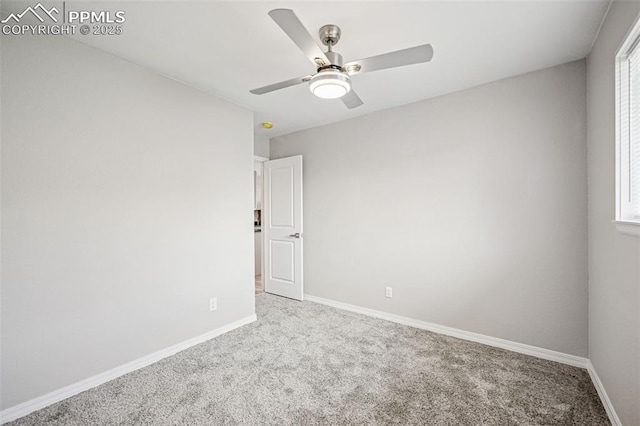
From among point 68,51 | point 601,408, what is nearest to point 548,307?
point 601,408

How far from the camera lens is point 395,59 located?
161cm

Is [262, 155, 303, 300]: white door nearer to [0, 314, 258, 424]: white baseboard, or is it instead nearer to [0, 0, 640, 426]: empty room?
[0, 0, 640, 426]: empty room

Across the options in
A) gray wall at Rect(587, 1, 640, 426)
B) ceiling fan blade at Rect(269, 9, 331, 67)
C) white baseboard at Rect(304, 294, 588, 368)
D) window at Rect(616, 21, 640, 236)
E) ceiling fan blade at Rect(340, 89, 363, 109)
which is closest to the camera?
ceiling fan blade at Rect(269, 9, 331, 67)

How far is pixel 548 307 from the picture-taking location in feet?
7.82

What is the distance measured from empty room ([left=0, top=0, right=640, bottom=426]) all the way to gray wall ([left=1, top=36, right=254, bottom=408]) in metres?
0.01

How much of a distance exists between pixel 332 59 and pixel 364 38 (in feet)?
1.56

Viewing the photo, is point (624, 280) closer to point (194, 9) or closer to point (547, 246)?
point (547, 246)

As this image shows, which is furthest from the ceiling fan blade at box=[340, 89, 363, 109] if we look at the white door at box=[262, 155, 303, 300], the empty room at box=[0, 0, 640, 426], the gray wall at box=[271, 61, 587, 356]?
the white door at box=[262, 155, 303, 300]

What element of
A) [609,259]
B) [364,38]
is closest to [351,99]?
[364,38]

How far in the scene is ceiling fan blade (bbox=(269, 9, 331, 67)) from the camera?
4.24ft

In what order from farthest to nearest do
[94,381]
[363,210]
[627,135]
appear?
[363,210] < [94,381] < [627,135]

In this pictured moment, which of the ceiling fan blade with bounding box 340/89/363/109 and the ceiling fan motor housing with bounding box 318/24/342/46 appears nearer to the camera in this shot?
the ceiling fan motor housing with bounding box 318/24/342/46

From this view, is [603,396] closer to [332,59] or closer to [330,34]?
[332,59]

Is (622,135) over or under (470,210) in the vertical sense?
over
